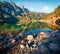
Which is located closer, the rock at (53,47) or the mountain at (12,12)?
the rock at (53,47)

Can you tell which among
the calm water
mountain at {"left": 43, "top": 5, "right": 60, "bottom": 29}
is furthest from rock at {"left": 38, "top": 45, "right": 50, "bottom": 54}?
mountain at {"left": 43, "top": 5, "right": 60, "bottom": 29}

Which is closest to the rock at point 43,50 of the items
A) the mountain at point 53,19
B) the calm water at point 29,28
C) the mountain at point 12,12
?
the calm water at point 29,28

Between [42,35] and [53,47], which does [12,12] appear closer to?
[42,35]

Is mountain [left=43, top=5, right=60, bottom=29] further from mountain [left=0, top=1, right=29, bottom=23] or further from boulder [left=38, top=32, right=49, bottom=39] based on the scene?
mountain [left=0, top=1, right=29, bottom=23]

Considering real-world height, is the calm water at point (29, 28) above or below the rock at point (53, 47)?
above

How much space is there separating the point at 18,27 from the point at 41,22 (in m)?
0.76

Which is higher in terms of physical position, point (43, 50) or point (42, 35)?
point (42, 35)

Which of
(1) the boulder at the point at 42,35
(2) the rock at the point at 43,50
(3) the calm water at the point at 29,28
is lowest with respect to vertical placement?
(2) the rock at the point at 43,50

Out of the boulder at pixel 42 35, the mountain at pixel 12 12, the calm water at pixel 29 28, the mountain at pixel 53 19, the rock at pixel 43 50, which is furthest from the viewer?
the mountain at pixel 12 12

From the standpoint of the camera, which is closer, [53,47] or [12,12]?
[53,47]

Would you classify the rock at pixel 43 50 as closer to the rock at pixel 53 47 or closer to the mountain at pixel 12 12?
the rock at pixel 53 47

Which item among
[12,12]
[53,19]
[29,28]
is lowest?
[29,28]

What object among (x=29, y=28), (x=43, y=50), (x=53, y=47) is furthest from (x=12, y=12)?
(x=53, y=47)

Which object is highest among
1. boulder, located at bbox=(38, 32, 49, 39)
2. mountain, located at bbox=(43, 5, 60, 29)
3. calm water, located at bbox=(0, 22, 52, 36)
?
mountain, located at bbox=(43, 5, 60, 29)
